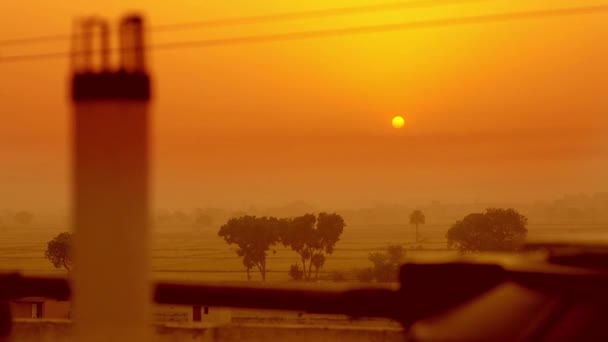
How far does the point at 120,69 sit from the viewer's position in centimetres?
446

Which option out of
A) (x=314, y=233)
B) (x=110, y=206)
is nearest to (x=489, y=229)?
(x=314, y=233)

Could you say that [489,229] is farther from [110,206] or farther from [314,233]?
[110,206]

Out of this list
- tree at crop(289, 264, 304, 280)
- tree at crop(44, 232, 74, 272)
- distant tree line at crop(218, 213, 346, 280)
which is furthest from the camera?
tree at crop(289, 264, 304, 280)

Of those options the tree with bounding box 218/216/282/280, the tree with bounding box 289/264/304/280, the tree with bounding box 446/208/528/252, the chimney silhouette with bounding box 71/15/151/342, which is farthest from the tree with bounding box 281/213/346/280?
the chimney silhouette with bounding box 71/15/151/342

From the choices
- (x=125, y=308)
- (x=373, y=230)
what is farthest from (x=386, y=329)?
(x=373, y=230)

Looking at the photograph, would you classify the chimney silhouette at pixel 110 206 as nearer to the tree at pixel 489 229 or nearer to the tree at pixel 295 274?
the tree at pixel 489 229

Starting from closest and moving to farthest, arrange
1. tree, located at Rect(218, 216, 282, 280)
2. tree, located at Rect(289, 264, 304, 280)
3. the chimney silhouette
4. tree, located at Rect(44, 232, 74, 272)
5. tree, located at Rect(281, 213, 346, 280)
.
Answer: the chimney silhouette → tree, located at Rect(281, 213, 346, 280) → tree, located at Rect(44, 232, 74, 272) → tree, located at Rect(218, 216, 282, 280) → tree, located at Rect(289, 264, 304, 280)

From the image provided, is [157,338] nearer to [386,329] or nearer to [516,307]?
[386,329]

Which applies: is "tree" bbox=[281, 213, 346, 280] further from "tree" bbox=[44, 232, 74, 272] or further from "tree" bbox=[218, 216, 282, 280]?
"tree" bbox=[44, 232, 74, 272]

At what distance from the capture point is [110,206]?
417 cm

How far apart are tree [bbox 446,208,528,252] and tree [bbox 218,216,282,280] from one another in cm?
969

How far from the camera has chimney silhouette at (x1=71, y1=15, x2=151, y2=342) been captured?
420cm

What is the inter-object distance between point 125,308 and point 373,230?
78878 mm

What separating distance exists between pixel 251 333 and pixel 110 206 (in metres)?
6.12
